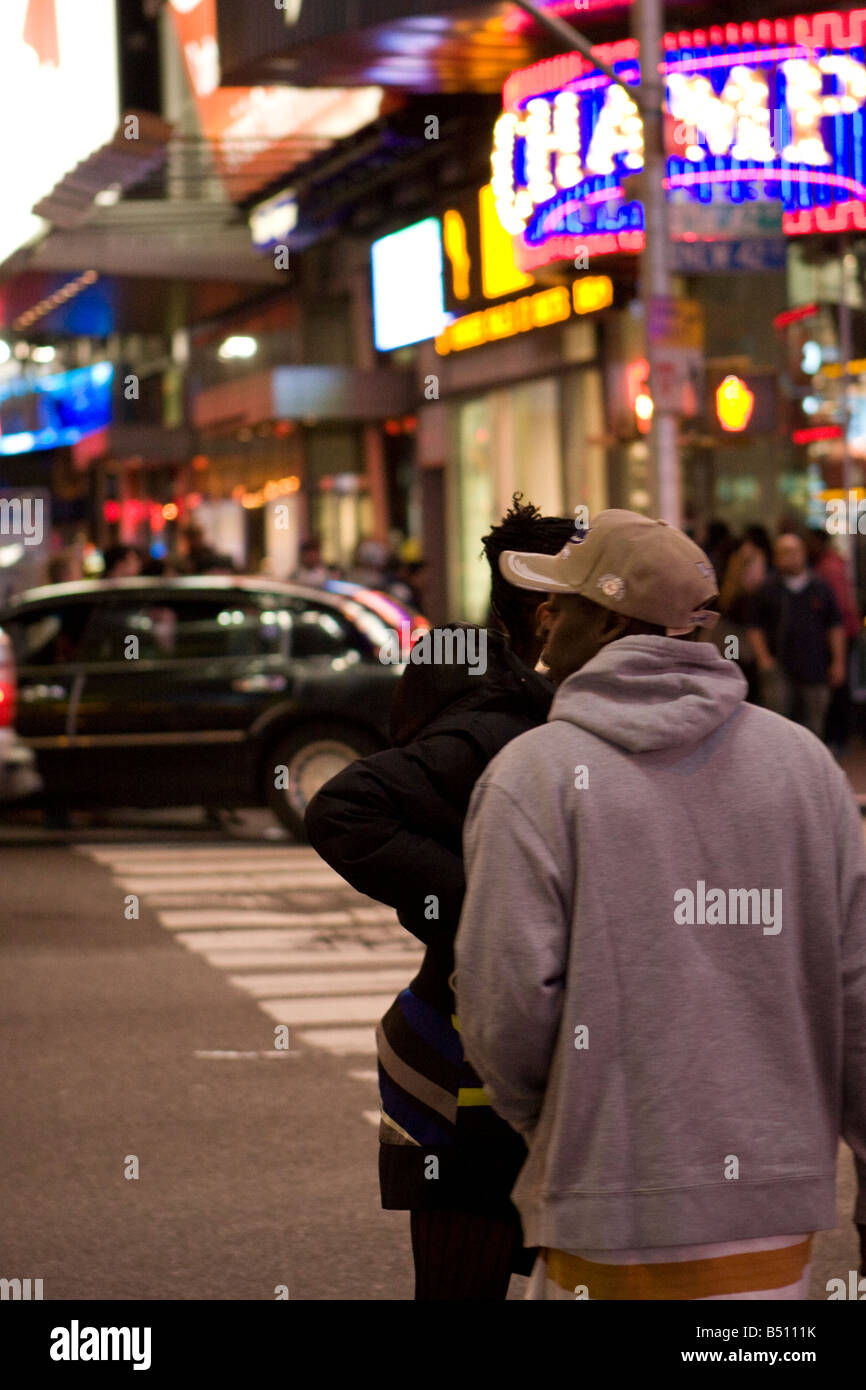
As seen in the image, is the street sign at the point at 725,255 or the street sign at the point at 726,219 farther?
the street sign at the point at 725,255

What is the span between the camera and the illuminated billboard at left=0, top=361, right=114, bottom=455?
51844 mm

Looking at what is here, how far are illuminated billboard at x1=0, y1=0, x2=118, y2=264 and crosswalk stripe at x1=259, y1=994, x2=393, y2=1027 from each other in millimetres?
23822

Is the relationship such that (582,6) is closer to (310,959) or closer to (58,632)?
(58,632)

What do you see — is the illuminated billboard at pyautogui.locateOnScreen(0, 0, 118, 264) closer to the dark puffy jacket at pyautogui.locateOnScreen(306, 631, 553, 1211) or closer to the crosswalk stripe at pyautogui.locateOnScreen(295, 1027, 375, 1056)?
the crosswalk stripe at pyautogui.locateOnScreen(295, 1027, 375, 1056)

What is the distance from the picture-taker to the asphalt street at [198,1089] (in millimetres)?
5523

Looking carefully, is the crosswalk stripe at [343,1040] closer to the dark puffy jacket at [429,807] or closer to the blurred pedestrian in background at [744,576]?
the dark puffy jacket at [429,807]

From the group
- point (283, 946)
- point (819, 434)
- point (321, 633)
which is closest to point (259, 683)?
point (321, 633)

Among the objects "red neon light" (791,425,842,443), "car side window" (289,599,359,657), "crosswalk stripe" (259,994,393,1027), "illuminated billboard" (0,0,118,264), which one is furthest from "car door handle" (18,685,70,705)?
"illuminated billboard" (0,0,118,264)

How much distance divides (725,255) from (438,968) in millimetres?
14964

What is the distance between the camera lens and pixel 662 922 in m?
2.83

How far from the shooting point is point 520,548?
149 inches

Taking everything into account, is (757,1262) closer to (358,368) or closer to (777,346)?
(777,346)

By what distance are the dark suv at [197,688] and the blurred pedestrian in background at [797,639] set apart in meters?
3.51

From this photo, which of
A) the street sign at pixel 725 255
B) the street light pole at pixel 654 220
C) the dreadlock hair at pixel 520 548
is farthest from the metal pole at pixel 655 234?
the dreadlock hair at pixel 520 548
